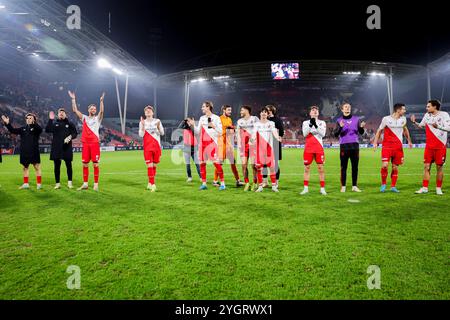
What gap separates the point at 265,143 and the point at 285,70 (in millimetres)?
35375

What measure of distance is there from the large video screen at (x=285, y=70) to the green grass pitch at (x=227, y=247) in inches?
1414

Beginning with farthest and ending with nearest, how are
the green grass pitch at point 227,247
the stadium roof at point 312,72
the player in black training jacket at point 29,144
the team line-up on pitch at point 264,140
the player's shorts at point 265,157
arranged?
the stadium roof at point 312,72
the player in black training jacket at point 29,144
the player's shorts at point 265,157
the team line-up on pitch at point 264,140
the green grass pitch at point 227,247

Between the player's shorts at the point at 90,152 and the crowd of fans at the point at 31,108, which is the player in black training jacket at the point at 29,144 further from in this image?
the crowd of fans at the point at 31,108

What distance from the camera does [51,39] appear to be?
90.8 ft

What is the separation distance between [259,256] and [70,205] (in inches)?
173

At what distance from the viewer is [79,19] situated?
72.6ft

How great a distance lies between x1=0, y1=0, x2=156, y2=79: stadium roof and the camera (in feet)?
71.9

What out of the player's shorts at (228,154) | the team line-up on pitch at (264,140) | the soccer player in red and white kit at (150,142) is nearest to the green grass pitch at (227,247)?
the team line-up on pitch at (264,140)

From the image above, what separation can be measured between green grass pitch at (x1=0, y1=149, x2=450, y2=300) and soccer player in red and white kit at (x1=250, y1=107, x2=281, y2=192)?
1.06m

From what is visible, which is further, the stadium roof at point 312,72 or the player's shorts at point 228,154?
the stadium roof at point 312,72

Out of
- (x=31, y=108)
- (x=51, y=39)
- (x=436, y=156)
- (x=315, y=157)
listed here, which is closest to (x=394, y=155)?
(x=436, y=156)

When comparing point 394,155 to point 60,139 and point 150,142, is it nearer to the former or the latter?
point 150,142

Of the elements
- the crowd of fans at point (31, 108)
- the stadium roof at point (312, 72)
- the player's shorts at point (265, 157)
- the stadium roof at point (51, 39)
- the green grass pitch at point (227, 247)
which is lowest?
the green grass pitch at point (227, 247)

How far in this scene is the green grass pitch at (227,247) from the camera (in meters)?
2.43
